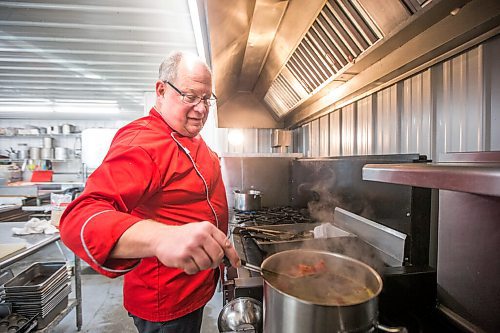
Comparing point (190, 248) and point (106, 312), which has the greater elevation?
point (190, 248)

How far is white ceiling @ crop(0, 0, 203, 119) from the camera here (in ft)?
7.15

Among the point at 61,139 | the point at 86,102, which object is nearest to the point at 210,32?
the point at 86,102

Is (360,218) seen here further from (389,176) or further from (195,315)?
(195,315)

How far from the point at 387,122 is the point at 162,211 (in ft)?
4.67

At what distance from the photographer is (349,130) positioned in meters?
2.10

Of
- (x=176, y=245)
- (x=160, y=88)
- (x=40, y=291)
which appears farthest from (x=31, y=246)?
(x=176, y=245)

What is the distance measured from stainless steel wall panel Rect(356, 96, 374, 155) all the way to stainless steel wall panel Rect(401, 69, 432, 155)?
31 cm

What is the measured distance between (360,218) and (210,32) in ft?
4.05

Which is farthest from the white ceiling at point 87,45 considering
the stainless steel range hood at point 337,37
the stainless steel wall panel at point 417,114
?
the stainless steel wall panel at point 417,114

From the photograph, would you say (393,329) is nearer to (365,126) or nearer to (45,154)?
(365,126)

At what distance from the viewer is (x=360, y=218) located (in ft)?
4.80

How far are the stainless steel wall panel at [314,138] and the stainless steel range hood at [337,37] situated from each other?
46 cm

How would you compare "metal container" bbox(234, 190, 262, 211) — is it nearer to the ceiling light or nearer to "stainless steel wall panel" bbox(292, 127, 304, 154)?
"stainless steel wall panel" bbox(292, 127, 304, 154)

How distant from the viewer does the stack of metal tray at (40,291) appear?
1.96 m
